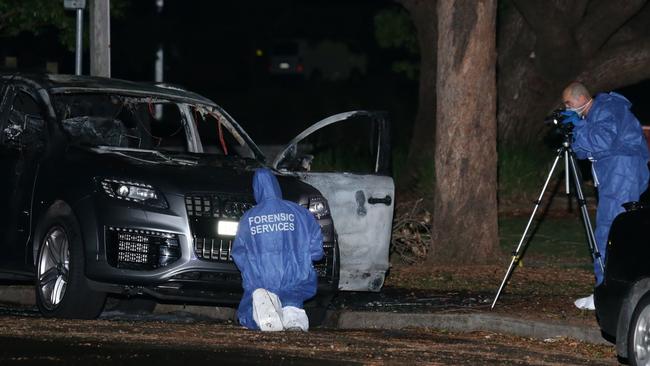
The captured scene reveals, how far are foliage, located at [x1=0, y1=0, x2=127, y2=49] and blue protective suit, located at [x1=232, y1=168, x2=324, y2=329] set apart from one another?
402 inches

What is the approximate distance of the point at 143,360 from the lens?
25.9 feet

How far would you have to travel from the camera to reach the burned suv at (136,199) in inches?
383

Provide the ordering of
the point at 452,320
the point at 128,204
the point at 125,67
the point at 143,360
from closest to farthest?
the point at 143,360
the point at 128,204
the point at 452,320
the point at 125,67

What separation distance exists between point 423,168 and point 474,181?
14.8 ft

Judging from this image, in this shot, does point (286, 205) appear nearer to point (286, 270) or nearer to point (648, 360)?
point (286, 270)

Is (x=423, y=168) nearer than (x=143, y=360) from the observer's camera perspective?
No

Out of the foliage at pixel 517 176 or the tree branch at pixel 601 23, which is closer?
the foliage at pixel 517 176

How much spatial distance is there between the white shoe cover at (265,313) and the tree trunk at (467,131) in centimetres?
387

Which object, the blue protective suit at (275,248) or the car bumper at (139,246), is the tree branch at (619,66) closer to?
the blue protective suit at (275,248)

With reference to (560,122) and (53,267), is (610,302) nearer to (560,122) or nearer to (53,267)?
(560,122)

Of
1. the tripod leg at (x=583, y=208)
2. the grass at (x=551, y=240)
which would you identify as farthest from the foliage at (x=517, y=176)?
the tripod leg at (x=583, y=208)

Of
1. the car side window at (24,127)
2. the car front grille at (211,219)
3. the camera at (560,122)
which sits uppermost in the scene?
the camera at (560,122)

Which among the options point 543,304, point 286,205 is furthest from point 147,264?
point 543,304

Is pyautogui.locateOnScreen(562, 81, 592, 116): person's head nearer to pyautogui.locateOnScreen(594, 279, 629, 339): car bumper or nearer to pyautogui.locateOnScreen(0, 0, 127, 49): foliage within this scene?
pyautogui.locateOnScreen(594, 279, 629, 339): car bumper
